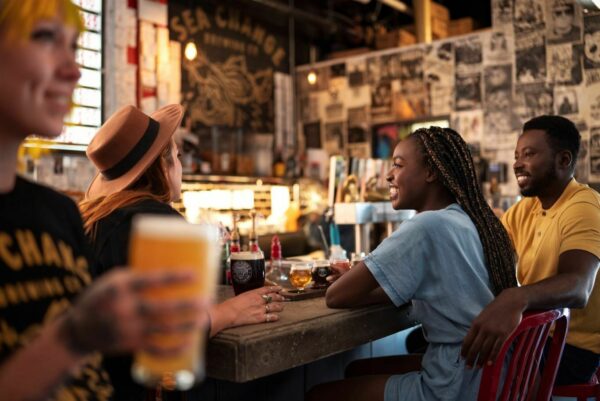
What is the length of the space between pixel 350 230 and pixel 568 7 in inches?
160

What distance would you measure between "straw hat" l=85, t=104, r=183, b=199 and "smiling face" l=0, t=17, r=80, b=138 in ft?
3.02

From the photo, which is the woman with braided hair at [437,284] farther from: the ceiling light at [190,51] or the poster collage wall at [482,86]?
the ceiling light at [190,51]

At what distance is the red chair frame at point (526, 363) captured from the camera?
5.23ft

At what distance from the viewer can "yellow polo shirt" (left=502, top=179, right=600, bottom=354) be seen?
2.19 meters

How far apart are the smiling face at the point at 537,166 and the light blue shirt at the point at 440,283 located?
0.79 metres

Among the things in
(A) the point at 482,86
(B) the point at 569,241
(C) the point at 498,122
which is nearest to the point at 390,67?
(A) the point at 482,86

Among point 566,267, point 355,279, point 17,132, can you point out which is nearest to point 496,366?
point 355,279

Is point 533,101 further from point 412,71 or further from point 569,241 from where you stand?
point 569,241

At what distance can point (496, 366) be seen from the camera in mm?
1583

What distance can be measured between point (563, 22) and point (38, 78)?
20.5ft

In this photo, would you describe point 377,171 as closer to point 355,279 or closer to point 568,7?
point 355,279

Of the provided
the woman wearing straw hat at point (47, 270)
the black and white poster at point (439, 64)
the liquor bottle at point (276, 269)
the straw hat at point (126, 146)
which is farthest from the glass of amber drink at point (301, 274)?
the black and white poster at point (439, 64)

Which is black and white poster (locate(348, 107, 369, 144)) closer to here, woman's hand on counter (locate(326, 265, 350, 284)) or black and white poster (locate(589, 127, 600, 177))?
black and white poster (locate(589, 127, 600, 177))

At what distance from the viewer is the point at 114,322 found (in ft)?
2.14
